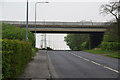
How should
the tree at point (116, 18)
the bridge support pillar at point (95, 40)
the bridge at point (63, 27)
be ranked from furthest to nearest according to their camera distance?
1. the bridge support pillar at point (95, 40)
2. the bridge at point (63, 27)
3. the tree at point (116, 18)

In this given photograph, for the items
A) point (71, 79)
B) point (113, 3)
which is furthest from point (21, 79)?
point (113, 3)

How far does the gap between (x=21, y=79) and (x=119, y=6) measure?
3832 centimetres

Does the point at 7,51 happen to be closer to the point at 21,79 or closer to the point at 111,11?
the point at 21,79

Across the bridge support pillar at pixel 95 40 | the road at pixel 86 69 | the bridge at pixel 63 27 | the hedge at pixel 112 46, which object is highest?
the bridge at pixel 63 27

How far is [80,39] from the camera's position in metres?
120

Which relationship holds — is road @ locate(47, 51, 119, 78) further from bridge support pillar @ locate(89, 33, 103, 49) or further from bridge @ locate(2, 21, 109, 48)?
bridge support pillar @ locate(89, 33, 103, 49)

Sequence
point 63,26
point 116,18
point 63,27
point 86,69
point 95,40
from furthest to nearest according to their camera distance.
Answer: point 95,40
point 63,27
point 63,26
point 116,18
point 86,69

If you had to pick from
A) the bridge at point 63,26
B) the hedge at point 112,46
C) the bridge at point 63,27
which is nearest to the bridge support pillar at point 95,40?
the bridge at point 63,27

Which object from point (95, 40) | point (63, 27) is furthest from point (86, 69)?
point (95, 40)

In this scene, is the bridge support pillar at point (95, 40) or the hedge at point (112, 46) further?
the bridge support pillar at point (95, 40)


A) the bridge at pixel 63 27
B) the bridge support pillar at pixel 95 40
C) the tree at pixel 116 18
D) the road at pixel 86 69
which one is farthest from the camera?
the bridge support pillar at pixel 95 40

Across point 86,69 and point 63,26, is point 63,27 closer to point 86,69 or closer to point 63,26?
point 63,26

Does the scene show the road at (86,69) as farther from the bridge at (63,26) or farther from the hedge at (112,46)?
the bridge at (63,26)

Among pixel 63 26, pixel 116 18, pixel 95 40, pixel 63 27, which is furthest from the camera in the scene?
pixel 95 40
